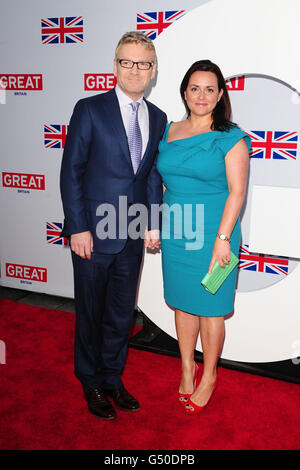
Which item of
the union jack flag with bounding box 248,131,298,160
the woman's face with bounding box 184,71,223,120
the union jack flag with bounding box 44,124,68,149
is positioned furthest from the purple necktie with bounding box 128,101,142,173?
the union jack flag with bounding box 44,124,68,149

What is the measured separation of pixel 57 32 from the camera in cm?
283

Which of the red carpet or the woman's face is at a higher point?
the woman's face

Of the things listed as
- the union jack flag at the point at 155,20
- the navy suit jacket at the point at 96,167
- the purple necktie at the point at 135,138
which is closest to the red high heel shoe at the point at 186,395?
the navy suit jacket at the point at 96,167

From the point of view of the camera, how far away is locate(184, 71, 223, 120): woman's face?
1.79 metres

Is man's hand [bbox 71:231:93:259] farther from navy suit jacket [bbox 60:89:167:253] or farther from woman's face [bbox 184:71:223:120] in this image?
woman's face [bbox 184:71:223:120]

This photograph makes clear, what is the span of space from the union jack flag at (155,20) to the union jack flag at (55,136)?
773 mm

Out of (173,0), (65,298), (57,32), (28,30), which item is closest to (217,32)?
(173,0)

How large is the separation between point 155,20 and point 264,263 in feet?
4.84

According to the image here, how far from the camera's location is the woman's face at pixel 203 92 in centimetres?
179

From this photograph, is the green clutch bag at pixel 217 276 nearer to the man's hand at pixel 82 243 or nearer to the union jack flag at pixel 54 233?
the man's hand at pixel 82 243

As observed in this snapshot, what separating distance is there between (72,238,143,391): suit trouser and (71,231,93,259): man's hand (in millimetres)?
42

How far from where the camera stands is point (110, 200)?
1.78 meters

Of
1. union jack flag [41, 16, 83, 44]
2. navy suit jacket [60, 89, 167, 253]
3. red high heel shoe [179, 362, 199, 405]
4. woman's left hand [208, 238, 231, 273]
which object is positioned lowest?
red high heel shoe [179, 362, 199, 405]

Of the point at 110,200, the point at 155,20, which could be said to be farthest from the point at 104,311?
the point at 155,20
